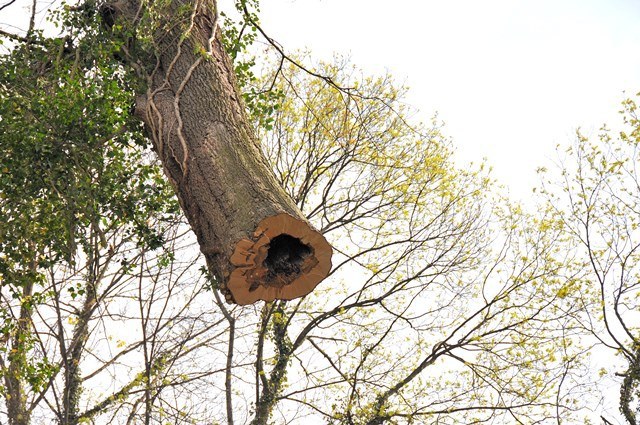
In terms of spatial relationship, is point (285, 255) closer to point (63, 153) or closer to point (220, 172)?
point (220, 172)

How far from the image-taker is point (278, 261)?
12.2 ft

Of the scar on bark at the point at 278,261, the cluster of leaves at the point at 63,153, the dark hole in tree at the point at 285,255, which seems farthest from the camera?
the cluster of leaves at the point at 63,153

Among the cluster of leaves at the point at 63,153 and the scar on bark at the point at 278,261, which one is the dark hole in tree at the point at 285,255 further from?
the cluster of leaves at the point at 63,153

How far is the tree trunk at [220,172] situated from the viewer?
12.0 ft

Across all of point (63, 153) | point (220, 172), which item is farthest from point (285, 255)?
point (63, 153)

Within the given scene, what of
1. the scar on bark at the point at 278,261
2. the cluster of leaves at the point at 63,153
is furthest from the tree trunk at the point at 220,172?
the cluster of leaves at the point at 63,153

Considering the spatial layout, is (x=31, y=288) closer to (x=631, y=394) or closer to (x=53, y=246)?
(x=53, y=246)

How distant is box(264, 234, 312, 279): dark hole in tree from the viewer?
3.71m

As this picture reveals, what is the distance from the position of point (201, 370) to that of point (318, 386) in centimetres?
133

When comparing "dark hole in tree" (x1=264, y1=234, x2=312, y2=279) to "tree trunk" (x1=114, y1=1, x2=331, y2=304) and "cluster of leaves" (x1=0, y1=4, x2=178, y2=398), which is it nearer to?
"tree trunk" (x1=114, y1=1, x2=331, y2=304)

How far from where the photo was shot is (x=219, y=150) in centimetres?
425

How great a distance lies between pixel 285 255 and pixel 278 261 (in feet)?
0.17

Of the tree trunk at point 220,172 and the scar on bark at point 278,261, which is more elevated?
the tree trunk at point 220,172

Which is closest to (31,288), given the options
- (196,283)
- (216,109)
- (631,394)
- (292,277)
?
(196,283)
